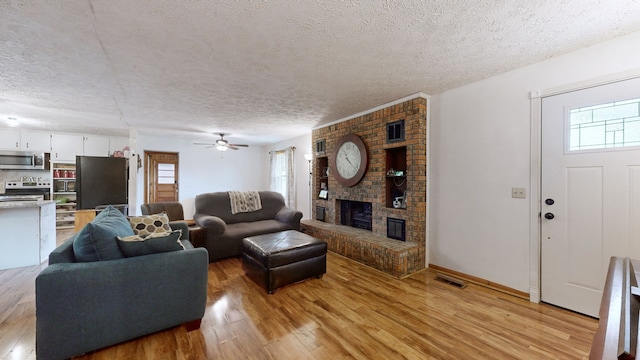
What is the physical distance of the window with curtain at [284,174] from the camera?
6188 millimetres

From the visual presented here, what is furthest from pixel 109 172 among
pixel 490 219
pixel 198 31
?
pixel 490 219

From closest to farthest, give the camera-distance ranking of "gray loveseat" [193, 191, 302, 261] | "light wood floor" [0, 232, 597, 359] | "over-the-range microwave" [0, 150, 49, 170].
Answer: "light wood floor" [0, 232, 597, 359], "gray loveseat" [193, 191, 302, 261], "over-the-range microwave" [0, 150, 49, 170]

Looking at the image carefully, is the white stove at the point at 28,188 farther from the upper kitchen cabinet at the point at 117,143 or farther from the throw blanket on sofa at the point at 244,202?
the throw blanket on sofa at the point at 244,202

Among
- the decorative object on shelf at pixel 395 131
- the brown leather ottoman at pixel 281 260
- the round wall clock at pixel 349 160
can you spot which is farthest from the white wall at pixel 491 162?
the brown leather ottoman at pixel 281 260

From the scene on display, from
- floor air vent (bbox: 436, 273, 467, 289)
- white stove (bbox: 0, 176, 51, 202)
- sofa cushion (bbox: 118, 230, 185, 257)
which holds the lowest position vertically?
floor air vent (bbox: 436, 273, 467, 289)

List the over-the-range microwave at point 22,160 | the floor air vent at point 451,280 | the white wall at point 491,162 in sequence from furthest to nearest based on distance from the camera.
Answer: the over-the-range microwave at point 22,160 → the floor air vent at point 451,280 → the white wall at point 491,162

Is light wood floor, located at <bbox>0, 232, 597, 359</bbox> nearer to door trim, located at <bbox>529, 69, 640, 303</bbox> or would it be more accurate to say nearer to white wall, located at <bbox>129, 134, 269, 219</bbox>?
door trim, located at <bbox>529, 69, 640, 303</bbox>

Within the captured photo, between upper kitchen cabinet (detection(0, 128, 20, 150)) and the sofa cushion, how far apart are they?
6.09 meters

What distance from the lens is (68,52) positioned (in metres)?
2.11

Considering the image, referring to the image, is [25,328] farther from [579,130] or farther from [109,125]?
[579,130]

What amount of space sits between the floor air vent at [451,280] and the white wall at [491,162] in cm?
20

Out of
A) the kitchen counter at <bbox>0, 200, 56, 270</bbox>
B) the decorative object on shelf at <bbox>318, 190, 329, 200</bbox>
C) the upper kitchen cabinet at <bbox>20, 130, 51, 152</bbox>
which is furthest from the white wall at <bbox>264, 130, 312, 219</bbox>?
the upper kitchen cabinet at <bbox>20, 130, 51, 152</bbox>

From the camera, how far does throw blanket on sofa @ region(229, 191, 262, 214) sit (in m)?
4.46

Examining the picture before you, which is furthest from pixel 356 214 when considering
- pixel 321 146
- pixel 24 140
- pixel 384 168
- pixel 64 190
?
pixel 24 140
